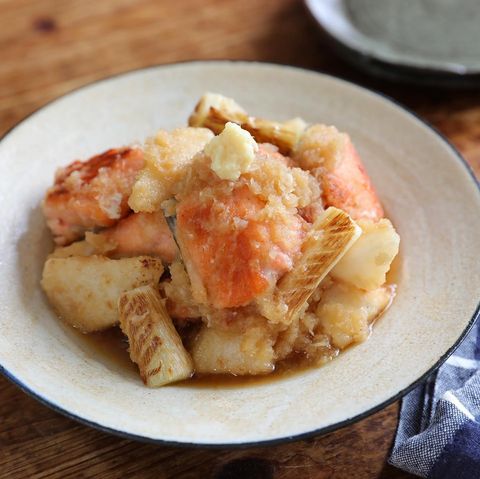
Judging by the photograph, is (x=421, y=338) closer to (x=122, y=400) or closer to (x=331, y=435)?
(x=331, y=435)

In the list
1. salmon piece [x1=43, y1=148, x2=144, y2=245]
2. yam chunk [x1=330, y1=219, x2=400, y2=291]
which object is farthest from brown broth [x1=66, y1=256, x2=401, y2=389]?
salmon piece [x1=43, y1=148, x2=144, y2=245]

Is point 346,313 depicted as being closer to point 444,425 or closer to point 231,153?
point 444,425

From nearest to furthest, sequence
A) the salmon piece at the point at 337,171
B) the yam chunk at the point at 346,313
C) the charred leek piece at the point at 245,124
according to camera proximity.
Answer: the yam chunk at the point at 346,313 < the salmon piece at the point at 337,171 < the charred leek piece at the point at 245,124

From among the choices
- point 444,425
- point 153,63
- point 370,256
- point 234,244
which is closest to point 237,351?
point 234,244

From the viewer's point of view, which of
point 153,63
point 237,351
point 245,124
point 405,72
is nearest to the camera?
point 237,351

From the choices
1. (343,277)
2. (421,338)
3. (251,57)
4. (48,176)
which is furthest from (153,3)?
(421,338)

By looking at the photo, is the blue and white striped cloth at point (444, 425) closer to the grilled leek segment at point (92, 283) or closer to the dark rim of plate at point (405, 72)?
the grilled leek segment at point (92, 283)

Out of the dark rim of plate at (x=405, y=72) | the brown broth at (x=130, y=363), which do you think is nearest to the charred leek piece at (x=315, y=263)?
the brown broth at (x=130, y=363)
